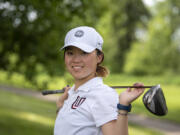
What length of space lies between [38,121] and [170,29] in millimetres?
18615

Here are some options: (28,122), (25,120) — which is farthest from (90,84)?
(25,120)

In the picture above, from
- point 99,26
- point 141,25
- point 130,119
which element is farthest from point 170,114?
point 141,25

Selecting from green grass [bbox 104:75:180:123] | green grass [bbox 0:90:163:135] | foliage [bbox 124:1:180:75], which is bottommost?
green grass [bbox 0:90:163:135]

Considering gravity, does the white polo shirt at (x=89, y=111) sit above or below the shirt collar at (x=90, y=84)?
below

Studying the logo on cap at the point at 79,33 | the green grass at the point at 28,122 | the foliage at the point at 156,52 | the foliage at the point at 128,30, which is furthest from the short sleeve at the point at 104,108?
the foliage at the point at 128,30

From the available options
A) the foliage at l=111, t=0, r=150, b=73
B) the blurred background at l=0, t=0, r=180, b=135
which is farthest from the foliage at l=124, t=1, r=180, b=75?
the blurred background at l=0, t=0, r=180, b=135

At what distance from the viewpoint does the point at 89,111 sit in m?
1.99

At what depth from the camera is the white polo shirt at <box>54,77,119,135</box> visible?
6.34 ft

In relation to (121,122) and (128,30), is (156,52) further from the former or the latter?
(121,122)

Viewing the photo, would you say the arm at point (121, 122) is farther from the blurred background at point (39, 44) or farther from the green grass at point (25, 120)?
the green grass at point (25, 120)

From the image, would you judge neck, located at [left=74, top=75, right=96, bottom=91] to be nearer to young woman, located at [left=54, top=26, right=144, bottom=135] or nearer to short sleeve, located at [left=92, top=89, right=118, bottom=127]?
young woman, located at [left=54, top=26, right=144, bottom=135]

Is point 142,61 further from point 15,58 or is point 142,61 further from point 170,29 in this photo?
point 15,58

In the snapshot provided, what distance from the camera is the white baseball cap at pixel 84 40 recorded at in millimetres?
2117

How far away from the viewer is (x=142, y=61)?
34938 millimetres
